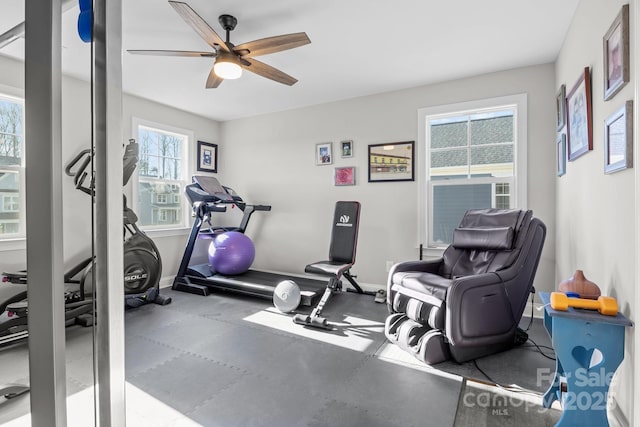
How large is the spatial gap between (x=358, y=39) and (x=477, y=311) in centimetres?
241

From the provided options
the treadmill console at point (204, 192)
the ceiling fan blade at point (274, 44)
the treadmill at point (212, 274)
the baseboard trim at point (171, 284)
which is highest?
the ceiling fan blade at point (274, 44)

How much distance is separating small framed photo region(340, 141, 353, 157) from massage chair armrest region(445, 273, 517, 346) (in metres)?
2.52

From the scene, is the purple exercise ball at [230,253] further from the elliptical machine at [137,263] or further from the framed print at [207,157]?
the framed print at [207,157]

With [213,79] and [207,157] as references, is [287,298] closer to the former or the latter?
[213,79]

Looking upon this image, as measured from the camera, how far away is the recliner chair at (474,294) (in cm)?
221

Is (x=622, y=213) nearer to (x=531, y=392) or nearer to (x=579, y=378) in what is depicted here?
(x=579, y=378)

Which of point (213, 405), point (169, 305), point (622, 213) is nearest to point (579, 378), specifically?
point (622, 213)

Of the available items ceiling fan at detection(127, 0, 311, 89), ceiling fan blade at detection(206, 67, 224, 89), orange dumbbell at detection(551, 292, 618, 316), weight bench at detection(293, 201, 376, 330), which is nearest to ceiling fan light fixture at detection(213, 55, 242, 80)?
ceiling fan at detection(127, 0, 311, 89)

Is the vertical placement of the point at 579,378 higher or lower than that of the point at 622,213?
lower

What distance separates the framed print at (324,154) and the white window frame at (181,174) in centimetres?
200

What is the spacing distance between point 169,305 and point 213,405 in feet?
6.96

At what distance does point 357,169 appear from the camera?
4.32 metres

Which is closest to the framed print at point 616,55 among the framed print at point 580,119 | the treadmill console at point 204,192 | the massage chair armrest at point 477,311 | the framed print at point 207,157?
the framed print at point 580,119

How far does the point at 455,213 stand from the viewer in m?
3.76
